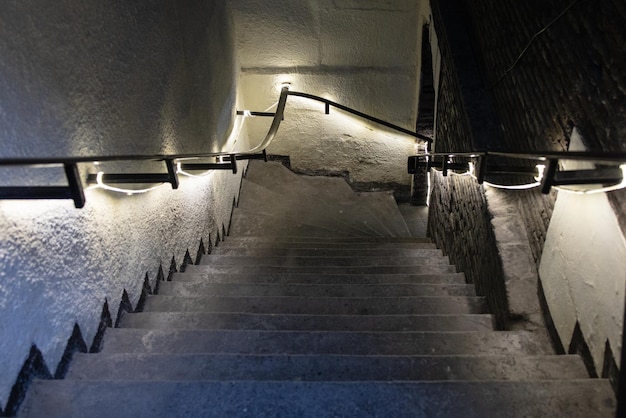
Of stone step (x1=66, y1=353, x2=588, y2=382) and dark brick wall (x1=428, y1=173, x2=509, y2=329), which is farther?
dark brick wall (x1=428, y1=173, x2=509, y2=329)

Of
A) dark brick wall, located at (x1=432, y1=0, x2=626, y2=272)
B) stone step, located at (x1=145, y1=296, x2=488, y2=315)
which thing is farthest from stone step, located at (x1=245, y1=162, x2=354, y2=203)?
stone step, located at (x1=145, y1=296, x2=488, y2=315)

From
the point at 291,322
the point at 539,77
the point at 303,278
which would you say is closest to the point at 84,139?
the point at 291,322

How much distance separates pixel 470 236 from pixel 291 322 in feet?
5.02

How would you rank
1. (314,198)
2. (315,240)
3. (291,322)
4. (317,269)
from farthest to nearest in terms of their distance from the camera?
(314,198) → (315,240) → (317,269) → (291,322)

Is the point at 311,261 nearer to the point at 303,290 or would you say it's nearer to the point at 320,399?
the point at 303,290

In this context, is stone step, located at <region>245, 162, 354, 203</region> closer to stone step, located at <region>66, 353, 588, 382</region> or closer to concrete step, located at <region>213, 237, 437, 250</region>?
concrete step, located at <region>213, 237, 437, 250</region>

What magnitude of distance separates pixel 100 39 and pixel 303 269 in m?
1.95

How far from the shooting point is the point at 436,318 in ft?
7.52

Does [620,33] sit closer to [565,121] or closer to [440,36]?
[565,121]

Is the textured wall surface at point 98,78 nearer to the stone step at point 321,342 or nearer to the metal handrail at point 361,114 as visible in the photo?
the stone step at point 321,342

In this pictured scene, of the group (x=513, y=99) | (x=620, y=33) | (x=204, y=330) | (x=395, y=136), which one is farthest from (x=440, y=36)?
(x=204, y=330)

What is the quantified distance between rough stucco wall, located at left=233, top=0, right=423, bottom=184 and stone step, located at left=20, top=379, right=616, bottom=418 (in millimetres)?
4741

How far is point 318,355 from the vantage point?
1773 mm

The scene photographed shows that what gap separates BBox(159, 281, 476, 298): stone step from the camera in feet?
8.75
